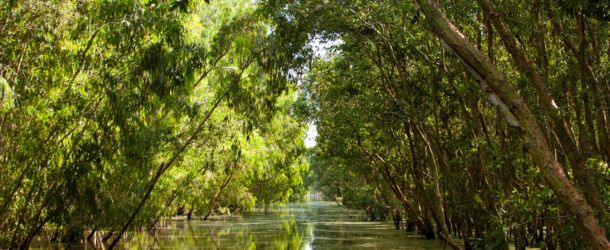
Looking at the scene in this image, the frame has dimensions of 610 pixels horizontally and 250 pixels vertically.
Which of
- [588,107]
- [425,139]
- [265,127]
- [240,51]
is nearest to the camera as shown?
[588,107]

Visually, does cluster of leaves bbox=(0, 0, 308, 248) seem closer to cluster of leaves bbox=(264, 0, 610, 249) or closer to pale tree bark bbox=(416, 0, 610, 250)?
cluster of leaves bbox=(264, 0, 610, 249)

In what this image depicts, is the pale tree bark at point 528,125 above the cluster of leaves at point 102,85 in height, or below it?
below

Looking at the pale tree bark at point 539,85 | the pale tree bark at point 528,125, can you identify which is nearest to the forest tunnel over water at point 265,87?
the pale tree bark at point 539,85

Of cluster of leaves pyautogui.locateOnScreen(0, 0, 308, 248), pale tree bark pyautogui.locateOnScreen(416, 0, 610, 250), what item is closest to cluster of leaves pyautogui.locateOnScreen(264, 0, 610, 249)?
pale tree bark pyautogui.locateOnScreen(416, 0, 610, 250)

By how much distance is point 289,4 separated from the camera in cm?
1050

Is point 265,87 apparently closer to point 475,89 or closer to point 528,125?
point 475,89

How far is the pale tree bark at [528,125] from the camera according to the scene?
407 centimetres

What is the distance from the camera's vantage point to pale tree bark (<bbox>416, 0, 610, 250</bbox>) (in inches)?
160

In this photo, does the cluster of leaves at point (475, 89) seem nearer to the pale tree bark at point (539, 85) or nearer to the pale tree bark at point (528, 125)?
the pale tree bark at point (539, 85)

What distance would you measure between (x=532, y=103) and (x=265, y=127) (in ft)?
26.7

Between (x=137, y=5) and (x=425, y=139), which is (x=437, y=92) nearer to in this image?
(x=425, y=139)

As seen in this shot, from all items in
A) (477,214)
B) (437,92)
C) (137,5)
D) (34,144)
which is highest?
(137,5)

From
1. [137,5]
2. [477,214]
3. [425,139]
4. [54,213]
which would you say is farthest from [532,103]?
[54,213]

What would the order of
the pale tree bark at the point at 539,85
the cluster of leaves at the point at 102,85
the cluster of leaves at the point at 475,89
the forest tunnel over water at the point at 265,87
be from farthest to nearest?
the cluster of leaves at the point at 102,85 → the forest tunnel over water at the point at 265,87 → the cluster of leaves at the point at 475,89 → the pale tree bark at the point at 539,85
